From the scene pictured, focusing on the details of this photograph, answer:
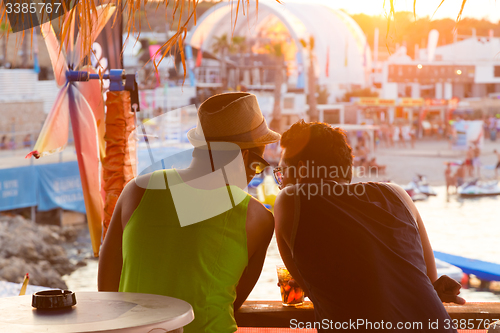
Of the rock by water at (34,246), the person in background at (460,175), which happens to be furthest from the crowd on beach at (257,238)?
the person in background at (460,175)

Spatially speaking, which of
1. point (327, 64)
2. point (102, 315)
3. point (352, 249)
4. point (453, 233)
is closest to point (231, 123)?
point (352, 249)

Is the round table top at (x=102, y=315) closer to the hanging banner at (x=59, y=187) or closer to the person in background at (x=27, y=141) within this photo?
the hanging banner at (x=59, y=187)

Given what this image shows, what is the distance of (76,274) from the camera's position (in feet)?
40.4

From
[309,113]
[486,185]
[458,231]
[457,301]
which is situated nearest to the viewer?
[457,301]

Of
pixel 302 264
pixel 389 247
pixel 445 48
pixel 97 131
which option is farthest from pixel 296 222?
pixel 445 48

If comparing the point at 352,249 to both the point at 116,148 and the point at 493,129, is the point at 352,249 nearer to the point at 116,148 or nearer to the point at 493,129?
the point at 116,148

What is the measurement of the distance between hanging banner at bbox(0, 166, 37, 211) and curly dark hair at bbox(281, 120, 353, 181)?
13182mm

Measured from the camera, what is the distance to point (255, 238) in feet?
3.49

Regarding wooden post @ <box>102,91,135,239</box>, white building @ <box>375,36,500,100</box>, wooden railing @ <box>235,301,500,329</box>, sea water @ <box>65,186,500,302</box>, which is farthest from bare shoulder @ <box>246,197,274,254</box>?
white building @ <box>375,36,500,100</box>

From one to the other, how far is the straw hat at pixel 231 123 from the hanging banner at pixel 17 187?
13115mm

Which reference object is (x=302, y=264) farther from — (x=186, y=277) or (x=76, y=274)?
(x=76, y=274)

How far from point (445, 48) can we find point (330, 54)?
11416 millimetres

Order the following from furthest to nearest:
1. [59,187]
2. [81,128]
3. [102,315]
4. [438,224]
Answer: [438,224] → [59,187] → [81,128] → [102,315]

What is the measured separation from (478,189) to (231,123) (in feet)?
60.4
